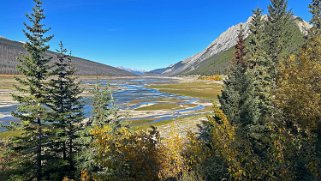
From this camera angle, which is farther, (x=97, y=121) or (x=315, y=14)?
(x=315, y=14)

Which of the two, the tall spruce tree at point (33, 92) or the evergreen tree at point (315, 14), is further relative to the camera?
the evergreen tree at point (315, 14)

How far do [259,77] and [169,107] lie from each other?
4745cm

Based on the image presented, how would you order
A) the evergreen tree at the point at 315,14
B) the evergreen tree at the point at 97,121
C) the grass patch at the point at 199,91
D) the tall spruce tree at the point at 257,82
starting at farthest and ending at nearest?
the grass patch at the point at 199,91 → the evergreen tree at the point at 315,14 → the tall spruce tree at the point at 257,82 → the evergreen tree at the point at 97,121

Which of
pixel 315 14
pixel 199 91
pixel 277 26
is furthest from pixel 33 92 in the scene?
pixel 199 91

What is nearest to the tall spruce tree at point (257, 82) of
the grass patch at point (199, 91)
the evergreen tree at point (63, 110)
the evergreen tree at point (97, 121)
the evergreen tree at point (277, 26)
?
the evergreen tree at point (97, 121)

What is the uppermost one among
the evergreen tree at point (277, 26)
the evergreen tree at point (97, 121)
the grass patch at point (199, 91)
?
the evergreen tree at point (277, 26)

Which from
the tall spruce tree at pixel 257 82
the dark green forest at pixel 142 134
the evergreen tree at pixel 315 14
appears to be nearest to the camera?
the dark green forest at pixel 142 134

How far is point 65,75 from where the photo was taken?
898 inches

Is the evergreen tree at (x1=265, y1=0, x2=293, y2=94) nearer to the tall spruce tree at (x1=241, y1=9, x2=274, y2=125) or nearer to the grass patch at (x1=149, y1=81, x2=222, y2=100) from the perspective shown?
the tall spruce tree at (x1=241, y1=9, x2=274, y2=125)

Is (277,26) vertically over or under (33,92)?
over

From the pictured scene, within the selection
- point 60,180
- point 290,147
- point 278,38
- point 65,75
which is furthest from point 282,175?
point 278,38

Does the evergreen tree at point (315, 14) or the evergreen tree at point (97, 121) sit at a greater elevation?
the evergreen tree at point (315, 14)

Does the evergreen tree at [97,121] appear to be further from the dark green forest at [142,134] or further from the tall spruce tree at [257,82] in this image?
the tall spruce tree at [257,82]

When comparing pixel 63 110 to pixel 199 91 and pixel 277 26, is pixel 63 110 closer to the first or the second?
pixel 277 26
